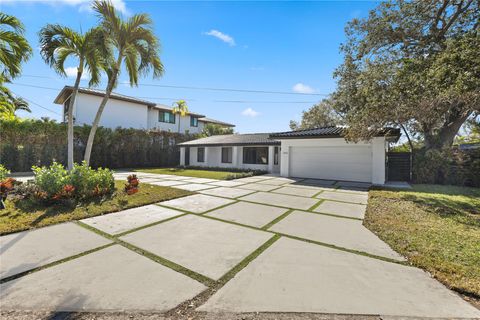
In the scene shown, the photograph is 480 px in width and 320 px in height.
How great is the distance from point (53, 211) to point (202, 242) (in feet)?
13.1

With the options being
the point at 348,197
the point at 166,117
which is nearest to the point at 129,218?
the point at 348,197

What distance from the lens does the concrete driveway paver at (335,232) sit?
3560 mm

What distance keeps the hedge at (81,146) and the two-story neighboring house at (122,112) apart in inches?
118

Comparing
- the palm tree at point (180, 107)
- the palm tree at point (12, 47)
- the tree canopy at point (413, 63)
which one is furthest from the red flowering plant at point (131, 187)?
the palm tree at point (180, 107)

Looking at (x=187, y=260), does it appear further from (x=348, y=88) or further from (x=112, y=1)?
(x=348, y=88)

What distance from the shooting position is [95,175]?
21.2ft

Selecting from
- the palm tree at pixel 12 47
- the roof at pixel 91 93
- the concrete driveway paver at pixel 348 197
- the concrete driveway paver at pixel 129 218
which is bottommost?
the concrete driveway paver at pixel 129 218

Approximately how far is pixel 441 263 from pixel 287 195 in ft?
16.9

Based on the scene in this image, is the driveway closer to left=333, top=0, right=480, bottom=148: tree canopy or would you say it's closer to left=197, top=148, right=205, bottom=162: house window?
left=333, top=0, right=480, bottom=148: tree canopy

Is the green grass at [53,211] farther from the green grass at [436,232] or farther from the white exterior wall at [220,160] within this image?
the white exterior wall at [220,160]

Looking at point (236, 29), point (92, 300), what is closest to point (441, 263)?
point (92, 300)

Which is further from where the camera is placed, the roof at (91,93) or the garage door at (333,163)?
the roof at (91,93)

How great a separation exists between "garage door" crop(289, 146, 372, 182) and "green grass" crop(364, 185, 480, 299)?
4.24 m

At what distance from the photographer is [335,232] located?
4.26 m
